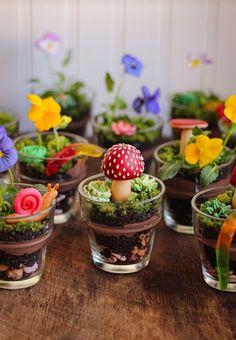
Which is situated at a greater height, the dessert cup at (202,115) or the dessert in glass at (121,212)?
the dessert cup at (202,115)

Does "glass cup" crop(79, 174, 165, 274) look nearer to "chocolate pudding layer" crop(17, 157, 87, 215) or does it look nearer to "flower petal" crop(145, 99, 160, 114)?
"chocolate pudding layer" crop(17, 157, 87, 215)

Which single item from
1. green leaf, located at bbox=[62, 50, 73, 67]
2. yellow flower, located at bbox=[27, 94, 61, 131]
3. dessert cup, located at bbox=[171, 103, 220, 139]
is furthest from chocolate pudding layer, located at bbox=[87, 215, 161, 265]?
green leaf, located at bbox=[62, 50, 73, 67]

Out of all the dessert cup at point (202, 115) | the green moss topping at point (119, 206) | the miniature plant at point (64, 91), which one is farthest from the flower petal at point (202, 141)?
the miniature plant at point (64, 91)

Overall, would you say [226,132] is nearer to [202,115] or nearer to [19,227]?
[202,115]

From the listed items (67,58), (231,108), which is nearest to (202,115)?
(67,58)

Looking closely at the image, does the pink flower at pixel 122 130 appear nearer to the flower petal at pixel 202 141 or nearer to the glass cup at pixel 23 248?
the flower petal at pixel 202 141

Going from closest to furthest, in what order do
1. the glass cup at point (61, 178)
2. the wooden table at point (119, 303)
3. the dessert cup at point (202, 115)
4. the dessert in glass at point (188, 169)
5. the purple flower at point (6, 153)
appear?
the wooden table at point (119, 303)
the purple flower at point (6, 153)
the dessert in glass at point (188, 169)
the glass cup at point (61, 178)
the dessert cup at point (202, 115)

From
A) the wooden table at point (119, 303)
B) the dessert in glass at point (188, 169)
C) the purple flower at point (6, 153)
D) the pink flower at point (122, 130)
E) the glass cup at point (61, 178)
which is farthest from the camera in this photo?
the pink flower at point (122, 130)

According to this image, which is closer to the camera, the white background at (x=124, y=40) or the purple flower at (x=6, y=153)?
the purple flower at (x=6, y=153)
